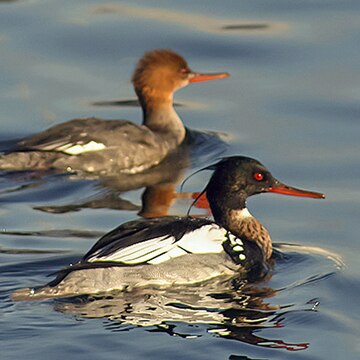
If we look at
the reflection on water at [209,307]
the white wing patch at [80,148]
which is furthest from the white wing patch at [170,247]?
the white wing patch at [80,148]

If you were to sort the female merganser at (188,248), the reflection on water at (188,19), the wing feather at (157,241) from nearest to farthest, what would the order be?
the female merganser at (188,248), the wing feather at (157,241), the reflection on water at (188,19)

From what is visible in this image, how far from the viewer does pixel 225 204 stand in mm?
10078

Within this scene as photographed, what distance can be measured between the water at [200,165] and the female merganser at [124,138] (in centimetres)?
22

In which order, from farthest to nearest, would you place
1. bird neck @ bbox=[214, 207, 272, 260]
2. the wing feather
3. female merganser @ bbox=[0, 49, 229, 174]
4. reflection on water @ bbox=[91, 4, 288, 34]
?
reflection on water @ bbox=[91, 4, 288, 34] → female merganser @ bbox=[0, 49, 229, 174] → bird neck @ bbox=[214, 207, 272, 260] → the wing feather

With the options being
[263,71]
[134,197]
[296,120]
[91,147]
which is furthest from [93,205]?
[263,71]

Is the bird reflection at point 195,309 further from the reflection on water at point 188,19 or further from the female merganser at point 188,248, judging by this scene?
the reflection on water at point 188,19

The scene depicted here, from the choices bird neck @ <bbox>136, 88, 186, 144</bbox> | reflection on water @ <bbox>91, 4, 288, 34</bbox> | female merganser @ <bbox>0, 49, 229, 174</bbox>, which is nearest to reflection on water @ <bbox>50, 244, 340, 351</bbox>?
female merganser @ <bbox>0, 49, 229, 174</bbox>

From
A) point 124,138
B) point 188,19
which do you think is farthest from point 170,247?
point 188,19

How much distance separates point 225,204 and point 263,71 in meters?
4.13

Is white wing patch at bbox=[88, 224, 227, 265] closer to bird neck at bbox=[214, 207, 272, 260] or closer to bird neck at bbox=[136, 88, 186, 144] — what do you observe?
bird neck at bbox=[214, 207, 272, 260]

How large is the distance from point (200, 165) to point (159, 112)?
103cm

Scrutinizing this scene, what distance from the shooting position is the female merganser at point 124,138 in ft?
39.5

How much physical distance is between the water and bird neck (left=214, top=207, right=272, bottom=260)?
0.62 feet

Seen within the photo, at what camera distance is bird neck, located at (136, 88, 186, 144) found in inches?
516
